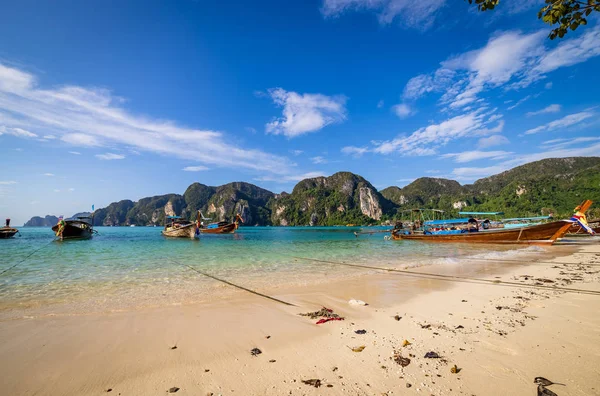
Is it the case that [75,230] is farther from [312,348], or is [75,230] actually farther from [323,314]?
[312,348]

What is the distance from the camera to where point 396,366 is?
11.4ft

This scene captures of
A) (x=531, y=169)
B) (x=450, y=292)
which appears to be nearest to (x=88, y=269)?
(x=450, y=292)

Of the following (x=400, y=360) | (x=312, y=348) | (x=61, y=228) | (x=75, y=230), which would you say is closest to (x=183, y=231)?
(x=75, y=230)

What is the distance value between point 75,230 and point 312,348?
5805cm

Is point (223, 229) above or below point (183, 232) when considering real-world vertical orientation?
below

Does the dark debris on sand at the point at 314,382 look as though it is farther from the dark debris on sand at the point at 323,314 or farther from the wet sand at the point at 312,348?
the dark debris on sand at the point at 323,314

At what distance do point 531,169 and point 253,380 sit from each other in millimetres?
189758

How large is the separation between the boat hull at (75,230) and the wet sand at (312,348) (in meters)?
49.9

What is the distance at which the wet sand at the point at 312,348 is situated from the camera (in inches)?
123

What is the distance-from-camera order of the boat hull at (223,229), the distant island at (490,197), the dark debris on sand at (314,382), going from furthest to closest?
the distant island at (490,197) → the boat hull at (223,229) → the dark debris on sand at (314,382)

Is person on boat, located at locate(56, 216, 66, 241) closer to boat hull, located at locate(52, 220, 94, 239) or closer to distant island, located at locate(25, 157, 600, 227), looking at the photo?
boat hull, located at locate(52, 220, 94, 239)

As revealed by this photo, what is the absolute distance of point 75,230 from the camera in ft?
149

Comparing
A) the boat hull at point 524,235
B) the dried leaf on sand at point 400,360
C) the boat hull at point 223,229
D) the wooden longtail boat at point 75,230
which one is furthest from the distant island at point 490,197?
the wooden longtail boat at point 75,230

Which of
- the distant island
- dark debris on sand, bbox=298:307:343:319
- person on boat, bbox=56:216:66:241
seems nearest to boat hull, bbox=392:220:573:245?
dark debris on sand, bbox=298:307:343:319
